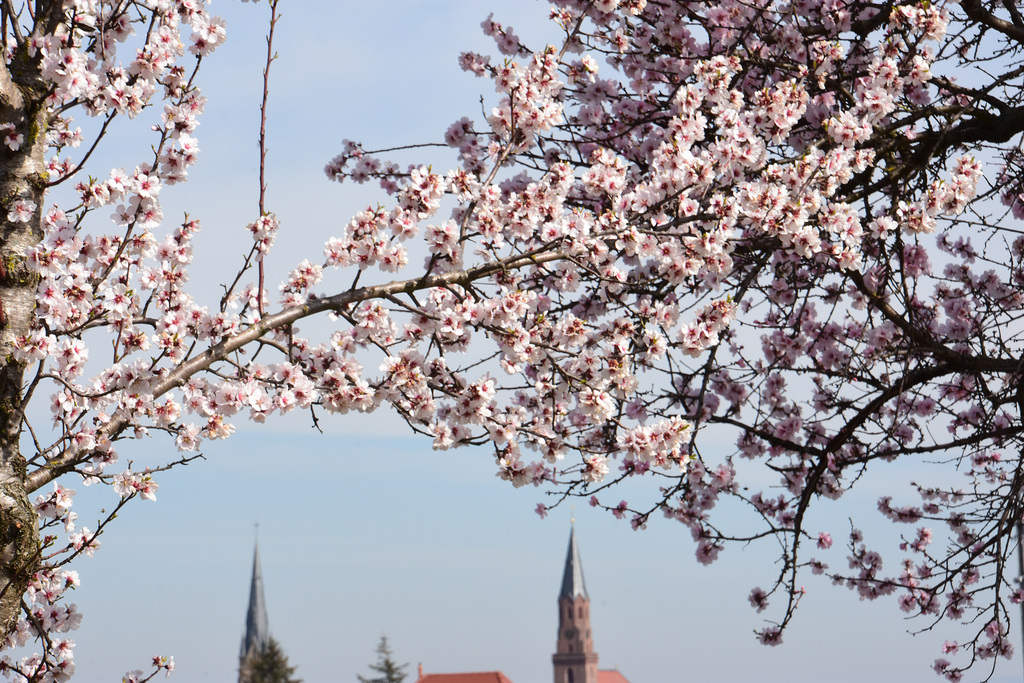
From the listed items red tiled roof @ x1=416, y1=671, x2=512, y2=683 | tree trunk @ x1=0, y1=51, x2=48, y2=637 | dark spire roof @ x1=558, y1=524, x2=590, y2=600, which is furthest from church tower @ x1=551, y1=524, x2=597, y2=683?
tree trunk @ x1=0, y1=51, x2=48, y2=637

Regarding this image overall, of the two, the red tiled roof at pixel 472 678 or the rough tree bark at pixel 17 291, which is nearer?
the rough tree bark at pixel 17 291

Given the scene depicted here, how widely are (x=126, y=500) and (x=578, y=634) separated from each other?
90517 mm

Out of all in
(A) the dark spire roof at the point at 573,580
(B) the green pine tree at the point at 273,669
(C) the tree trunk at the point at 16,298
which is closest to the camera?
(C) the tree trunk at the point at 16,298

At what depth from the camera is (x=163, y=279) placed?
5117 millimetres

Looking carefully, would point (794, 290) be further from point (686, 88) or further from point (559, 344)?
point (559, 344)

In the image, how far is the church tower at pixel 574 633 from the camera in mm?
92688

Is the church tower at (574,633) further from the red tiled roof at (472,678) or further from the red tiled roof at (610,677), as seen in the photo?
the red tiled roof at (472,678)

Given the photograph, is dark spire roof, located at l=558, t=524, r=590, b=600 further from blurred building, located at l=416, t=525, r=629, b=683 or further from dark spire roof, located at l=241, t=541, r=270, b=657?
dark spire roof, located at l=241, t=541, r=270, b=657

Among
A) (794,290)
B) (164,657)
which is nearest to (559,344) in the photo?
(164,657)

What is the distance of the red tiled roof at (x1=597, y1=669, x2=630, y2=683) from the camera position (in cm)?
9612

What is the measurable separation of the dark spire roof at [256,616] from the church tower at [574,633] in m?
25.0

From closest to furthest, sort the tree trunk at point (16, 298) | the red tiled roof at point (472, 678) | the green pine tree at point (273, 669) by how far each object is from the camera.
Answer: the tree trunk at point (16, 298) < the green pine tree at point (273, 669) < the red tiled roof at point (472, 678)

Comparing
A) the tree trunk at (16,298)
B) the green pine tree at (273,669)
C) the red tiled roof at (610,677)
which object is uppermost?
the red tiled roof at (610,677)

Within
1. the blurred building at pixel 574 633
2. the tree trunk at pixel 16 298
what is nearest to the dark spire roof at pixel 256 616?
the blurred building at pixel 574 633
